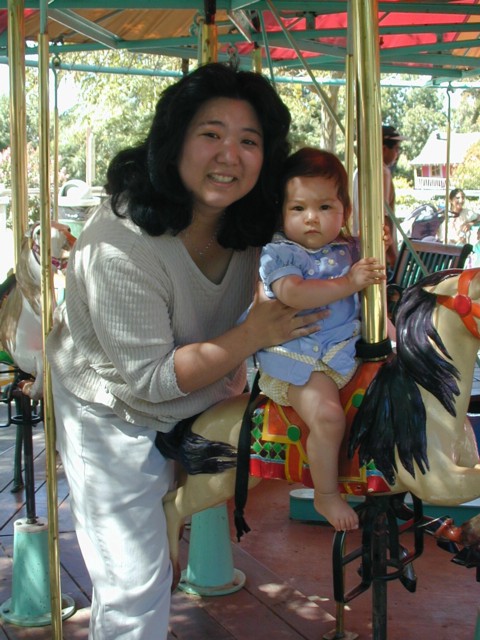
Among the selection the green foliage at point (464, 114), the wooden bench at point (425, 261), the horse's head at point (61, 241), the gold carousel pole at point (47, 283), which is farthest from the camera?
the green foliage at point (464, 114)

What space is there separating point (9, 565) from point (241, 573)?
3.18ft

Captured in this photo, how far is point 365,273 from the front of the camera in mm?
1816

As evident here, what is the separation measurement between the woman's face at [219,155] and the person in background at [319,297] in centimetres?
13

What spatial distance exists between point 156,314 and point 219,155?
391 mm

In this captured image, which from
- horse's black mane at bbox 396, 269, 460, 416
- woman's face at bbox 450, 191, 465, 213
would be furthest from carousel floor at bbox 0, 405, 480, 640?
woman's face at bbox 450, 191, 465, 213

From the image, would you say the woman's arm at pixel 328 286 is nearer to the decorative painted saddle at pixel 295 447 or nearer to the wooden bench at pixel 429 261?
the decorative painted saddle at pixel 295 447

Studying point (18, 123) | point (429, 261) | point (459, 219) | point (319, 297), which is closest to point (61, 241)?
point (18, 123)

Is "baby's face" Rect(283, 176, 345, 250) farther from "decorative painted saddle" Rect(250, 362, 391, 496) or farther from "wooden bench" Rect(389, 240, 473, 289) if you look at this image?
"wooden bench" Rect(389, 240, 473, 289)

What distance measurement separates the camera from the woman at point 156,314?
6.36 feet

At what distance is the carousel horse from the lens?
1774mm

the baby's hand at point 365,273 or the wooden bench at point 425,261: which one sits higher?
the wooden bench at point 425,261

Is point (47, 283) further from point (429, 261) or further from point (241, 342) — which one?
point (429, 261)

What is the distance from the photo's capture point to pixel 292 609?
10.3 ft

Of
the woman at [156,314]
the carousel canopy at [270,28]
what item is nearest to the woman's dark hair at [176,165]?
the woman at [156,314]
